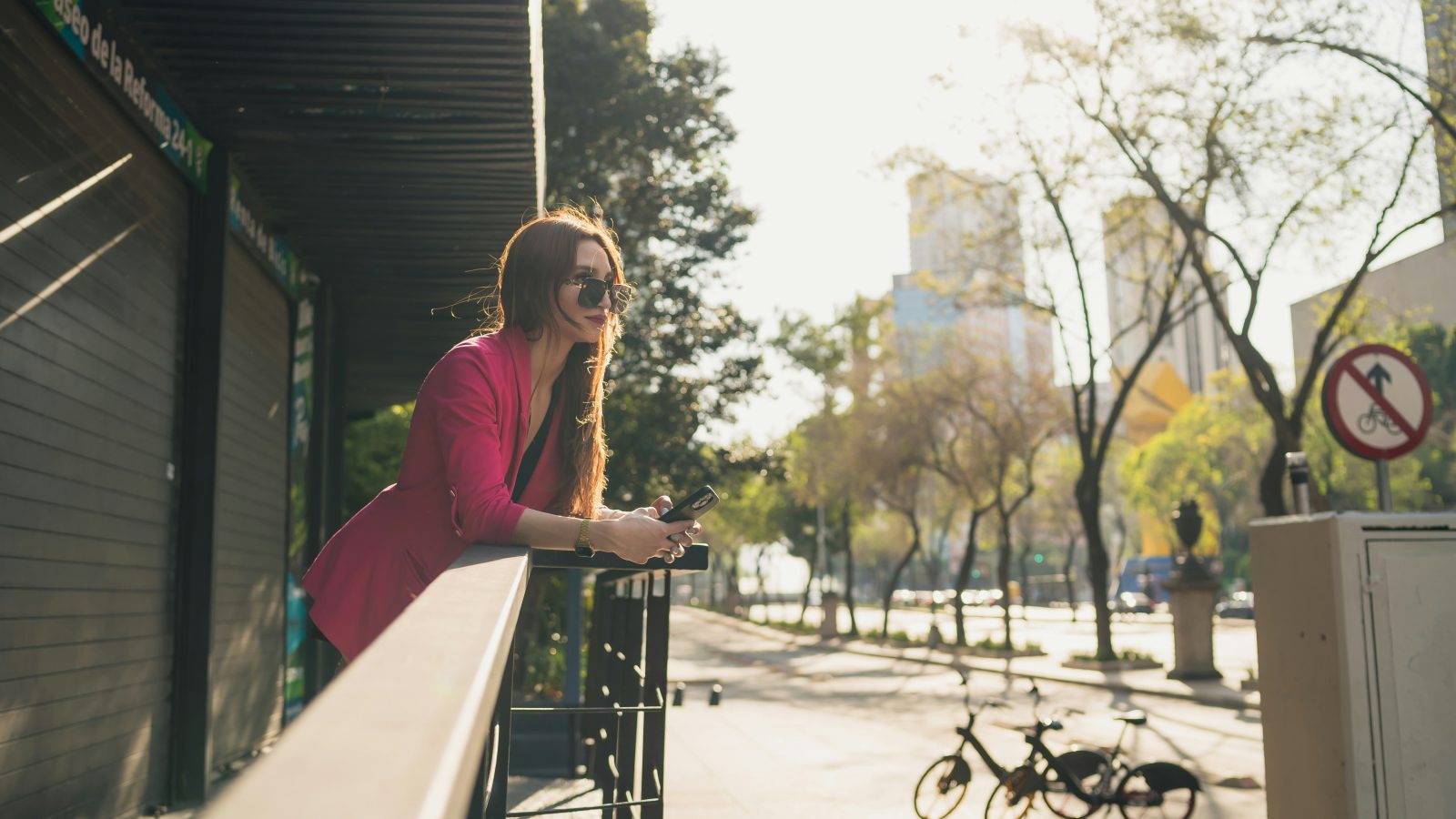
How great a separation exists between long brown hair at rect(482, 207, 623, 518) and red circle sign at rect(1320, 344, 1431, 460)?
4.79 meters

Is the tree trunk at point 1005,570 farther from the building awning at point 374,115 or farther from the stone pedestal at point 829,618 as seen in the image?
the building awning at point 374,115

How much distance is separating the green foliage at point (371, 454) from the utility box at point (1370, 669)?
1737cm

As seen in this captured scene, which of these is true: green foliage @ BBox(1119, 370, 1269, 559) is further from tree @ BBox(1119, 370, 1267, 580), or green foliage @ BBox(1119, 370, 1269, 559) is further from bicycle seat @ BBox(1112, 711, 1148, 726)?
bicycle seat @ BBox(1112, 711, 1148, 726)

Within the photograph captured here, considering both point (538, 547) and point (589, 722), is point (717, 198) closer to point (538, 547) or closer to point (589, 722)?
point (589, 722)

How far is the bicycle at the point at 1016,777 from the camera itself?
25.8 ft

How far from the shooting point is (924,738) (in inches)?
551

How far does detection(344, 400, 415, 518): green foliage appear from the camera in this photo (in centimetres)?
2120

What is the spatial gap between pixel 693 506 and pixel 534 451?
1.60 ft

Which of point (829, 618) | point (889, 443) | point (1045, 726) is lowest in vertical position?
point (829, 618)

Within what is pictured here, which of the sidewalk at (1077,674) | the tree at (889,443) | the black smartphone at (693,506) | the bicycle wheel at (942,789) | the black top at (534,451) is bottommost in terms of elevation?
the sidewalk at (1077,674)

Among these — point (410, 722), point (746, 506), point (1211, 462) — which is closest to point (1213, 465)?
point (1211, 462)

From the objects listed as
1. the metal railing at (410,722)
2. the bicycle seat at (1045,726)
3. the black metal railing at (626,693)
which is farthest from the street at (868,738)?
the metal railing at (410,722)

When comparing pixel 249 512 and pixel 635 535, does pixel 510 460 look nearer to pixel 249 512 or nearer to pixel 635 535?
pixel 635 535

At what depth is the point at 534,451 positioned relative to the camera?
262cm
